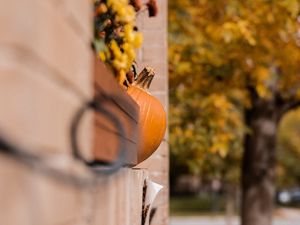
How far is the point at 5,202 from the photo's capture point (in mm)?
1435

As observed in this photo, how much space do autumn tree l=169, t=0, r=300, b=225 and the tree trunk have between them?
0.51 feet

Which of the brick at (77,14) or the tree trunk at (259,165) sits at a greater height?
the tree trunk at (259,165)

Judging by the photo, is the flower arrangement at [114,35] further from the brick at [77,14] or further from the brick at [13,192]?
the brick at [13,192]

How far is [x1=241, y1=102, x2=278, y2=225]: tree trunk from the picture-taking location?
1309cm

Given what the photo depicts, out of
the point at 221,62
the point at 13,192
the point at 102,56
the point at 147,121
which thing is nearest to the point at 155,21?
the point at 147,121

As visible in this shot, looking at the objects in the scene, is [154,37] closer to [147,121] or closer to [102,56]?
[147,121]

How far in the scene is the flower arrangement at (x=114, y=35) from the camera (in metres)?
3.06

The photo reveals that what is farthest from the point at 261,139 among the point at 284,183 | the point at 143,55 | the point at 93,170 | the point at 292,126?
the point at 284,183

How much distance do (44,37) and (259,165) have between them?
11.9 m

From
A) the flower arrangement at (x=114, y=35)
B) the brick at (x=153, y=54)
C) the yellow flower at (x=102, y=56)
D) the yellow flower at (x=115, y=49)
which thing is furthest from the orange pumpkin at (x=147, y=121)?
the brick at (x=153, y=54)

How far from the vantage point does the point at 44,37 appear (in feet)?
5.14

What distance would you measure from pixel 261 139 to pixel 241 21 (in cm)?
436

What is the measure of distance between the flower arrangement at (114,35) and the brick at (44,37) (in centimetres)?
107

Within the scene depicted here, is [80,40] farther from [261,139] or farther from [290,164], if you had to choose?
[290,164]
